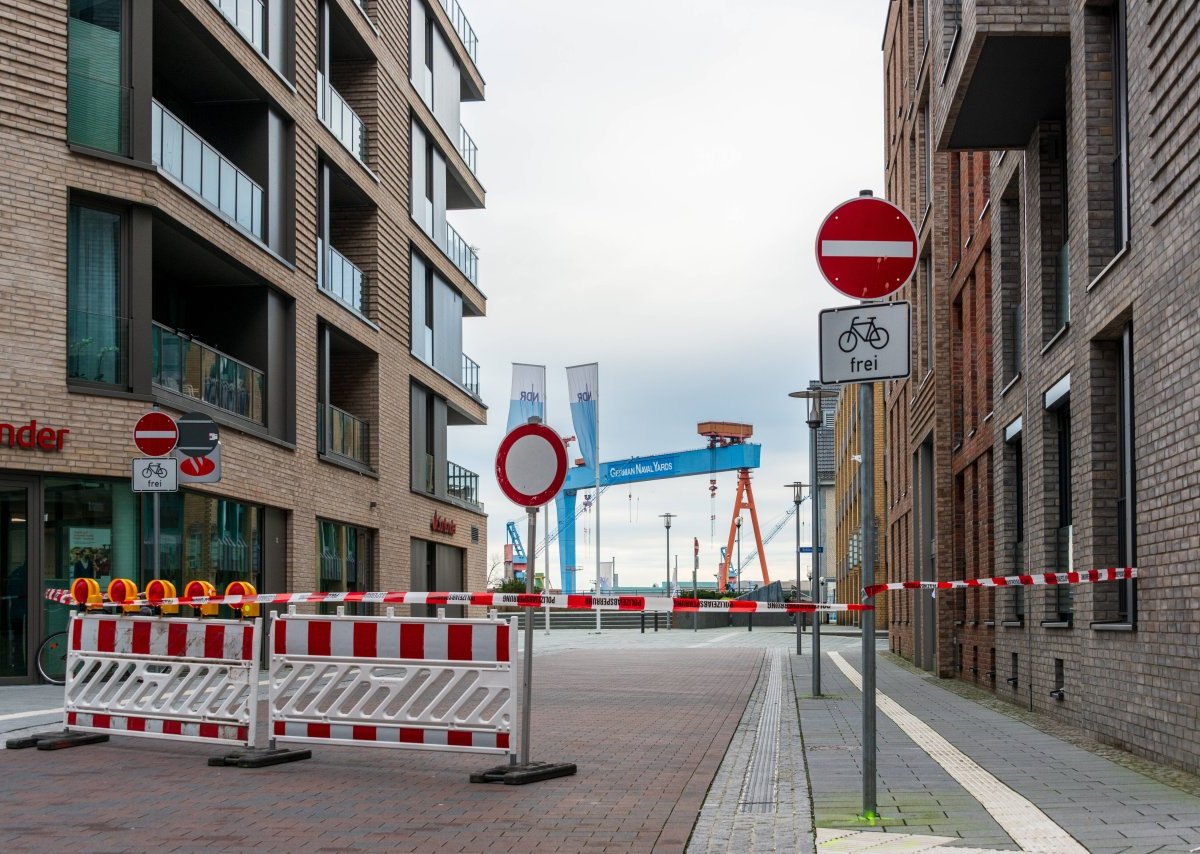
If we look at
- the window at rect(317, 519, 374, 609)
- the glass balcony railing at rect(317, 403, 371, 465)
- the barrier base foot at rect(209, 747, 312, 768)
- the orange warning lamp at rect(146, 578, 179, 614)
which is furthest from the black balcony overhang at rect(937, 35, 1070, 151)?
the window at rect(317, 519, 374, 609)

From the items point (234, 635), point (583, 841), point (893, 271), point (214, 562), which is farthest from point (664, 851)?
point (214, 562)

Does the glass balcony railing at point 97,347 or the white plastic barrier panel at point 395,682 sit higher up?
the glass balcony railing at point 97,347

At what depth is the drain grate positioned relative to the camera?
8453mm

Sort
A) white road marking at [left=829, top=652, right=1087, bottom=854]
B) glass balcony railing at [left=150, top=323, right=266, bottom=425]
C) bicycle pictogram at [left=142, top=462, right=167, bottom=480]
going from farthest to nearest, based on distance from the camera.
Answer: glass balcony railing at [left=150, top=323, right=266, bottom=425] → bicycle pictogram at [left=142, top=462, right=167, bottom=480] → white road marking at [left=829, top=652, right=1087, bottom=854]

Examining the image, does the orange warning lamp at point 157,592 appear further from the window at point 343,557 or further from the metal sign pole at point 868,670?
the window at point 343,557

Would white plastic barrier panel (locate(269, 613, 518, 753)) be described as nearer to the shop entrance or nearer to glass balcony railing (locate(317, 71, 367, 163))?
the shop entrance

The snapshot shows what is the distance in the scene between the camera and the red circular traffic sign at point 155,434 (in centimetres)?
1399

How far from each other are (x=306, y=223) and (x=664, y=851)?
21.2m

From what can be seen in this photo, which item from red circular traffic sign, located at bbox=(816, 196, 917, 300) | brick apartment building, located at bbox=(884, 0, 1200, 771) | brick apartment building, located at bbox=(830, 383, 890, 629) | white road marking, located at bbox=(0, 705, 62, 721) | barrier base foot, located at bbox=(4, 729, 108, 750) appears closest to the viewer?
red circular traffic sign, located at bbox=(816, 196, 917, 300)

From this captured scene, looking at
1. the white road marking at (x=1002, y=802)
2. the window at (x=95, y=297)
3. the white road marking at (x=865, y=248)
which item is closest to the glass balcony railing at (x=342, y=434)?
the window at (x=95, y=297)

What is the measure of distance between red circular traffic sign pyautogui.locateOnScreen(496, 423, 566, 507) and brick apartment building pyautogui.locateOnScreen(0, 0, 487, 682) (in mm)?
10265

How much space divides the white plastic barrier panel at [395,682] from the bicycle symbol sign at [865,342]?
299 centimetres

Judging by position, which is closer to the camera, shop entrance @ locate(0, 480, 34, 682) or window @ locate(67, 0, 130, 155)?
shop entrance @ locate(0, 480, 34, 682)

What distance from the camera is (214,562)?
73.4 ft
